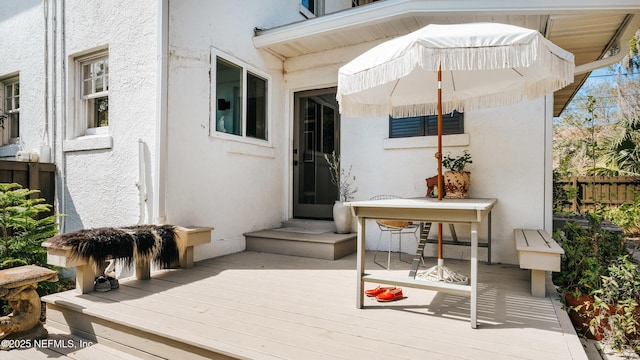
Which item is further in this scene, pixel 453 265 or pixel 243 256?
pixel 243 256

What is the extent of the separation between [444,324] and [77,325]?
2817 mm

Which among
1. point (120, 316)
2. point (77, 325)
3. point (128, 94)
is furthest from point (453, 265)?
point (128, 94)

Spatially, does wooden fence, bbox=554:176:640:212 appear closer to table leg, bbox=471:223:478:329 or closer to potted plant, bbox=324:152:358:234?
potted plant, bbox=324:152:358:234

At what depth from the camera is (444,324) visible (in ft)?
7.98

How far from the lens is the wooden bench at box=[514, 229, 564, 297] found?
9.09 ft

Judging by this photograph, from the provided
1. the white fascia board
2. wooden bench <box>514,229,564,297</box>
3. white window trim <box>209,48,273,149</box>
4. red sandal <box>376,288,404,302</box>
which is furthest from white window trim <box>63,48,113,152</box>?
wooden bench <box>514,229,564,297</box>

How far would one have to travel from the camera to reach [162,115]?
379 cm

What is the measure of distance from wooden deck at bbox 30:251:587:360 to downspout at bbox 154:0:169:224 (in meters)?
0.77

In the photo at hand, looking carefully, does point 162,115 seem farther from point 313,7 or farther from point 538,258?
point 313,7

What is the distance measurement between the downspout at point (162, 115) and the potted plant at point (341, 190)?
220 centimetres

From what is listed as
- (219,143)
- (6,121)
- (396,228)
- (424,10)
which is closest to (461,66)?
(424,10)

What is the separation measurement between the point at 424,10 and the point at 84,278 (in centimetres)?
439

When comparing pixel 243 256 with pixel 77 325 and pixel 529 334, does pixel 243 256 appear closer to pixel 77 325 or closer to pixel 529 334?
pixel 77 325

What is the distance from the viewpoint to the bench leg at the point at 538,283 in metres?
3.00
